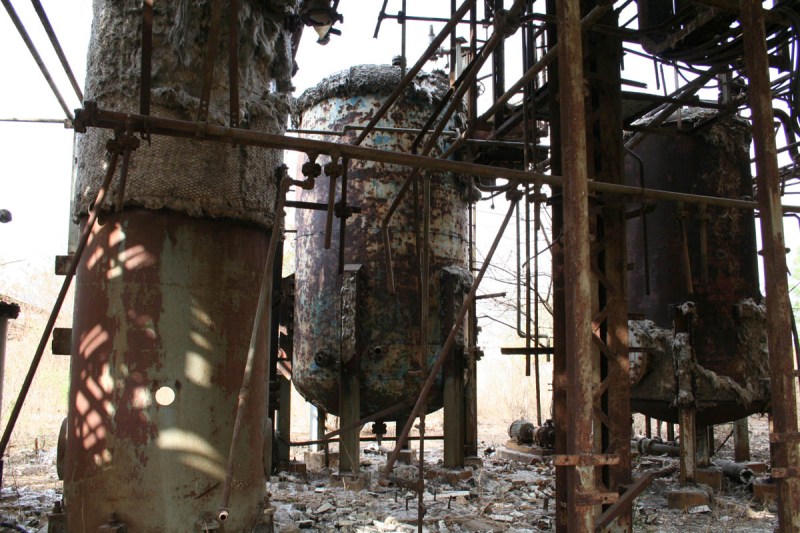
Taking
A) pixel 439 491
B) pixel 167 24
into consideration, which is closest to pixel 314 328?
pixel 439 491

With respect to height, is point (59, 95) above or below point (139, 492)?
above

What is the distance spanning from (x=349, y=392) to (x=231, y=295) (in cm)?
405

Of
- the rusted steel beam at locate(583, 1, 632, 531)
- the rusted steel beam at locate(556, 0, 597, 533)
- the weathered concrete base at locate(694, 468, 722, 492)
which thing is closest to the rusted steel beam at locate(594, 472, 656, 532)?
the rusted steel beam at locate(583, 1, 632, 531)

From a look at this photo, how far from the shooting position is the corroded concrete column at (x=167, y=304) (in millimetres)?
4070

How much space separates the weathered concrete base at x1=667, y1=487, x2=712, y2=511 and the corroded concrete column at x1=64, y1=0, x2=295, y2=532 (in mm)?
4741

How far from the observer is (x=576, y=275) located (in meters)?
3.04

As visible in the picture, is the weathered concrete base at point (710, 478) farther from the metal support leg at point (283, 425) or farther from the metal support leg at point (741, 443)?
the metal support leg at point (283, 425)

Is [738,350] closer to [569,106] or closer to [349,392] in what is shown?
[349,392]

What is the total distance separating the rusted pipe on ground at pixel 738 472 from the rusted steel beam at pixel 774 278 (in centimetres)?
547

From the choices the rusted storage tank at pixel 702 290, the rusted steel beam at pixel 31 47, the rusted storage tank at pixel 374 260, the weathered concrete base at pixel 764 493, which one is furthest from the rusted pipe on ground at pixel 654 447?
the rusted steel beam at pixel 31 47

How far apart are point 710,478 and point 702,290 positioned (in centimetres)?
227

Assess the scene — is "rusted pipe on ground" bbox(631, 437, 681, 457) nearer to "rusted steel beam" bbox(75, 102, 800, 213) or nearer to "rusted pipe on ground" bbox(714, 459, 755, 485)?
"rusted pipe on ground" bbox(714, 459, 755, 485)

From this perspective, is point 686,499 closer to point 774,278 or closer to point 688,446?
point 688,446

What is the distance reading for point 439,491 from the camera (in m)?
7.73
